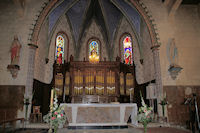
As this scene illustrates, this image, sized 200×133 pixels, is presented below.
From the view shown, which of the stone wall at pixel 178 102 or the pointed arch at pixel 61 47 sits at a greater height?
the pointed arch at pixel 61 47

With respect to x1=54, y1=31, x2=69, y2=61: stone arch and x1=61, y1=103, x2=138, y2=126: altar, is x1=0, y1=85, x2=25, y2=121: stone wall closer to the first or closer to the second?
x1=61, y1=103, x2=138, y2=126: altar

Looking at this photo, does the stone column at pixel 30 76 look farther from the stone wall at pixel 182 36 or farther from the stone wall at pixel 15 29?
the stone wall at pixel 182 36

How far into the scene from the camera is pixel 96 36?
59.8 feet

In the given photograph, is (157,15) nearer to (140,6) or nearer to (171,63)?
(140,6)

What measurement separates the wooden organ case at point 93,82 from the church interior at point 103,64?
0.08 m

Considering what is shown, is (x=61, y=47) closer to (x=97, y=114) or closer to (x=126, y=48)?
(x=126, y=48)

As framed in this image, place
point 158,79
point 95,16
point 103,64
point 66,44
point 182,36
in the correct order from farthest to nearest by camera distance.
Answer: point 95,16 → point 66,44 → point 103,64 → point 182,36 → point 158,79

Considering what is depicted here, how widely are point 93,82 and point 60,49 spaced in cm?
492

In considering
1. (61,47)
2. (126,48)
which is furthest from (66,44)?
(126,48)

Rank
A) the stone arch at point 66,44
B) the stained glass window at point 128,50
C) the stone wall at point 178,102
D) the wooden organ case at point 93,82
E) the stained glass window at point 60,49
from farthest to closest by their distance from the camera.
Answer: the stone arch at point 66,44
the stained glass window at point 128,50
the stained glass window at point 60,49
the wooden organ case at point 93,82
the stone wall at point 178,102

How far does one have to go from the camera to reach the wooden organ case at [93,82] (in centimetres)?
1383

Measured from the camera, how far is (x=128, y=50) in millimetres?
16609

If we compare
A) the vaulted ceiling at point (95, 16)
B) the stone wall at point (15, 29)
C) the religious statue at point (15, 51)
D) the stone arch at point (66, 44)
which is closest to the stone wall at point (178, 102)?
the vaulted ceiling at point (95, 16)

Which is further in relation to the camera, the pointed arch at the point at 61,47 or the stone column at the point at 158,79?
the pointed arch at the point at 61,47
